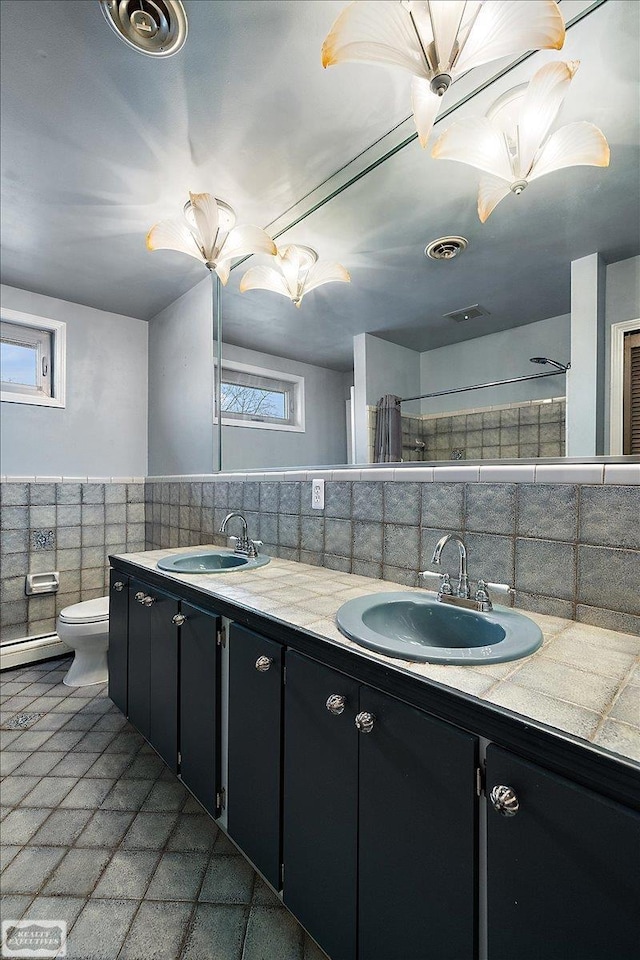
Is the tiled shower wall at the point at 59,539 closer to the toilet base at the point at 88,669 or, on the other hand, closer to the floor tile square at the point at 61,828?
the toilet base at the point at 88,669

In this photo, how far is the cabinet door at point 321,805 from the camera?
0.86 meters

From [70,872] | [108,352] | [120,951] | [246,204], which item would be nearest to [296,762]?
[120,951]

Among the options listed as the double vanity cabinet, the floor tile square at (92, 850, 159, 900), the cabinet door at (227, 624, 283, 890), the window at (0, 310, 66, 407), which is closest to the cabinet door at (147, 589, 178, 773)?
the double vanity cabinet

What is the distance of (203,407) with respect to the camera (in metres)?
2.57

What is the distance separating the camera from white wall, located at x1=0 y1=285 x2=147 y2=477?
265 cm

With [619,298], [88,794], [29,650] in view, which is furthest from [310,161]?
[29,650]

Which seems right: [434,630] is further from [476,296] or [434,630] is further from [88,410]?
[88,410]

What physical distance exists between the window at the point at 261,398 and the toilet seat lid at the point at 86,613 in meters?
1.27

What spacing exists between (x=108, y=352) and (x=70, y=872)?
281 cm

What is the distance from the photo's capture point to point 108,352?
300 cm

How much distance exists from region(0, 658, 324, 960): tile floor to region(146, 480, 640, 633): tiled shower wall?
97cm

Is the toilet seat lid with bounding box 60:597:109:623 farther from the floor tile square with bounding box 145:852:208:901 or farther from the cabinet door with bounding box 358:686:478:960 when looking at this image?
the cabinet door with bounding box 358:686:478:960

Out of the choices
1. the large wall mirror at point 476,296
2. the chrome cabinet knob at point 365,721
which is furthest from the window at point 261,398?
the chrome cabinet knob at point 365,721

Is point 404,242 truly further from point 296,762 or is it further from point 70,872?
point 70,872
